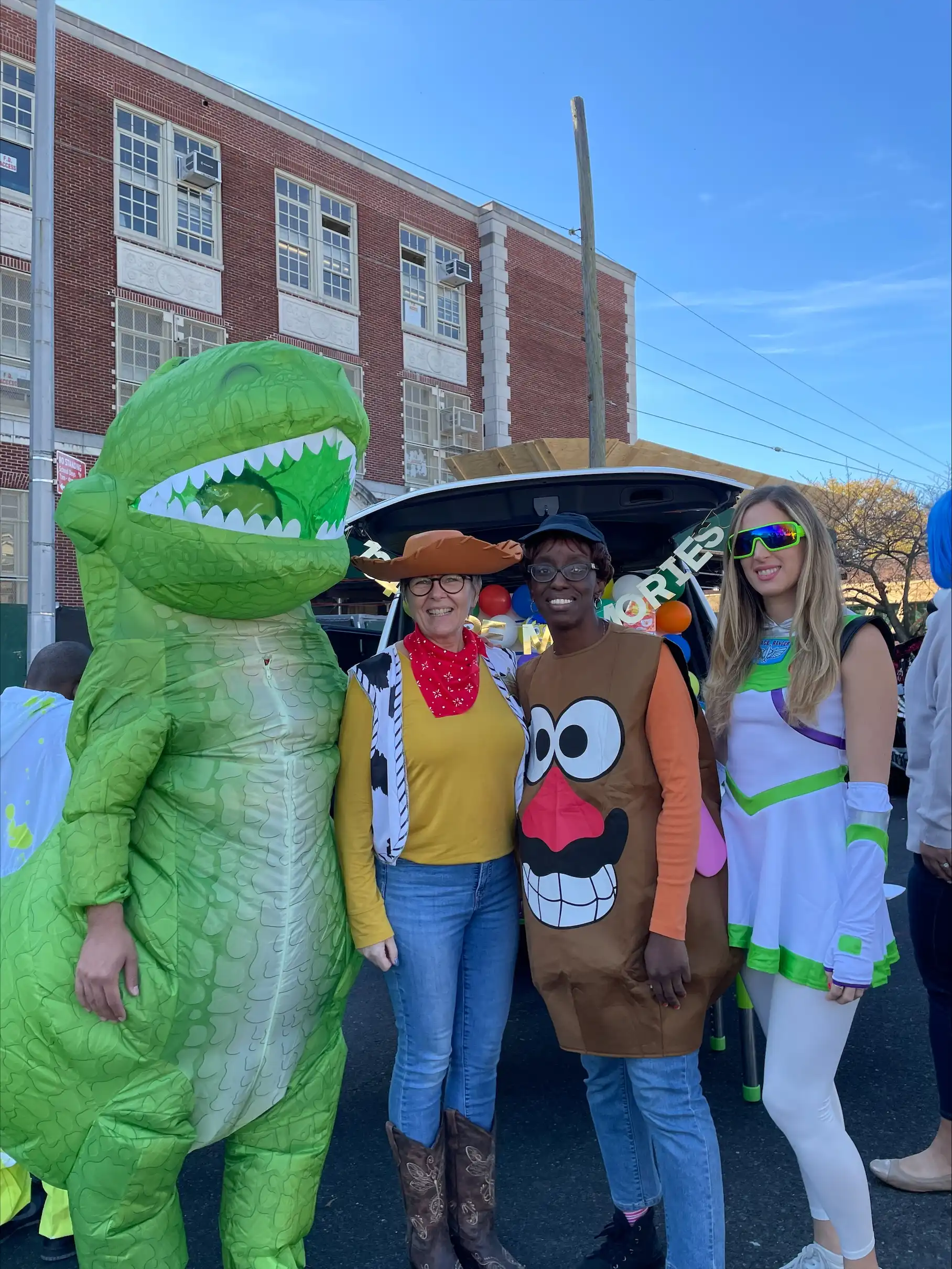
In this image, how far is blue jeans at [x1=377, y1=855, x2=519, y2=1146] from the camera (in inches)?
92.1

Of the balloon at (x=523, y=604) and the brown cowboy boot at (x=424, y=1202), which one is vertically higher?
the balloon at (x=523, y=604)

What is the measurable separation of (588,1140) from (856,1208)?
1239mm

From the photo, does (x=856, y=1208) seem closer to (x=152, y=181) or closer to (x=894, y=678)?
(x=894, y=678)

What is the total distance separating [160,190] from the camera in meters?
15.0

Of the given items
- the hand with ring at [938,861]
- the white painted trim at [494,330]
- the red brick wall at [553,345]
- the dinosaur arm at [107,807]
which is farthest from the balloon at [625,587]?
the red brick wall at [553,345]

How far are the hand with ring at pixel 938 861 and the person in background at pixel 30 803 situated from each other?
242 cm

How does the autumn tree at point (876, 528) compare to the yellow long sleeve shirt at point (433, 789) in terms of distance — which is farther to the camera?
the autumn tree at point (876, 528)

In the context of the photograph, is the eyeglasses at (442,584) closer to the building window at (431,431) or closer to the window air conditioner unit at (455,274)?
the building window at (431,431)

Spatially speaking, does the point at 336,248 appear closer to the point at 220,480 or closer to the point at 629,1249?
the point at 220,480

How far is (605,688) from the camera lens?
7.36 ft

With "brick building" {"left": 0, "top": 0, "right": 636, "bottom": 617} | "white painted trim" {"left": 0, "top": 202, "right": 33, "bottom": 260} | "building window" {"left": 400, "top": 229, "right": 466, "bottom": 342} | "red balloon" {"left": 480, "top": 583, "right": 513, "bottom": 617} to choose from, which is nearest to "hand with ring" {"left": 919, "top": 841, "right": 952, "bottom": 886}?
"red balloon" {"left": 480, "top": 583, "right": 513, "bottom": 617}

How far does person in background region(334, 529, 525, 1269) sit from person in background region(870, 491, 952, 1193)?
4.25 feet

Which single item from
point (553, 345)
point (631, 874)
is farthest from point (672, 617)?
point (553, 345)

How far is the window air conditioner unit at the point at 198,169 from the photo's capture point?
15.0 metres
